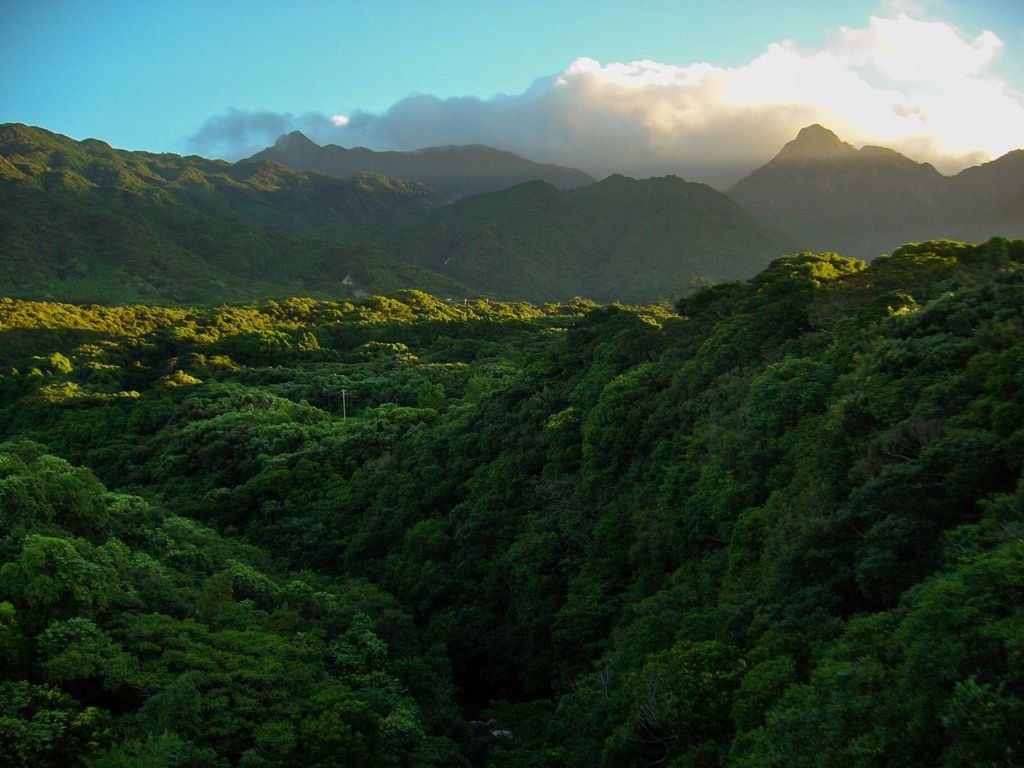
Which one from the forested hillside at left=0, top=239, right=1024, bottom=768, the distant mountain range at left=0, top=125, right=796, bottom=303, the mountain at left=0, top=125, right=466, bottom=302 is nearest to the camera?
the forested hillside at left=0, top=239, right=1024, bottom=768

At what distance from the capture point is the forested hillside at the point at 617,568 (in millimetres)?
10398

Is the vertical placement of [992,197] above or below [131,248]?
above

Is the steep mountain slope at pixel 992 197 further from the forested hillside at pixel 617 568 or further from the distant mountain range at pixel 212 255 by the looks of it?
the forested hillside at pixel 617 568

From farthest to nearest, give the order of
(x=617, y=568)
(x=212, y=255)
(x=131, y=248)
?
(x=212, y=255), (x=131, y=248), (x=617, y=568)

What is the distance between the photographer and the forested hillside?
10.4 meters

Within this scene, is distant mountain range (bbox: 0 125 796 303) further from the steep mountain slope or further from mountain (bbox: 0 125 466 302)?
the steep mountain slope

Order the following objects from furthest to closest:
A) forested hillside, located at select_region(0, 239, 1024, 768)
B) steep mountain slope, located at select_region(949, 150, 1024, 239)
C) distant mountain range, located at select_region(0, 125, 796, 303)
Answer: steep mountain slope, located at select_region(949, 150, 1024, 239) → distant mountain range, located at select_region(0, 125, 796, 303) → forested hillside, located at select_region(0, 239, 1024, 768)

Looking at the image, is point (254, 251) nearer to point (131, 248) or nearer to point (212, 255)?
point (212, 255)

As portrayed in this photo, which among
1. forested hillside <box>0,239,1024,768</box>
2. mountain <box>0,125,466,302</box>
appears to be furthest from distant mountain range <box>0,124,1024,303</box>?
forested hillside <box>0,239,1024,768</box>

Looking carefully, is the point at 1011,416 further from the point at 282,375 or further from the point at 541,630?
the point at 282,375

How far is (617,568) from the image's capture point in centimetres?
2103

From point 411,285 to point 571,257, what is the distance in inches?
2484

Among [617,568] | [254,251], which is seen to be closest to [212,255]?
[254,251]

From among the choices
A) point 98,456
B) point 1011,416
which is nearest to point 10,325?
point 98,456
